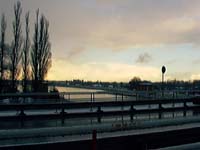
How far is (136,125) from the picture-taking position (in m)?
15.5

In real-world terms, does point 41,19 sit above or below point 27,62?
above

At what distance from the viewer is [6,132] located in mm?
12719

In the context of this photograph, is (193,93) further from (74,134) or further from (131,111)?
(74,134)

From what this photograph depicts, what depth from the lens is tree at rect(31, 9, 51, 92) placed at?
56875 mm

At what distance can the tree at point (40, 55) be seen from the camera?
5688 centimetres

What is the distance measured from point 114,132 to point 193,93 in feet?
95.7

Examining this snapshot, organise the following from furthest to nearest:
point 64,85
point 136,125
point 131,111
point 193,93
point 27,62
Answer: point 27,62
point 64,85
point 193,93
point 131,111
point 136,125

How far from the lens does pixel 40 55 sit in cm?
5741

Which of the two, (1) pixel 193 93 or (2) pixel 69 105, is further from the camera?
(1) pixel 193 93

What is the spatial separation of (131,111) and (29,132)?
932 cm

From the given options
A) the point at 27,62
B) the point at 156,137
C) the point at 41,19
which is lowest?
the point at 156,137

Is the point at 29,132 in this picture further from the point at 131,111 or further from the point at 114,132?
the point at 131,111

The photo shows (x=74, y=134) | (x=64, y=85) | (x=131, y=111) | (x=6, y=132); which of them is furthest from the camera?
(x=64, y=85)

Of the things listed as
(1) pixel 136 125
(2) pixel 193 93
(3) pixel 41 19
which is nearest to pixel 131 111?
(1) pixel 136 125
